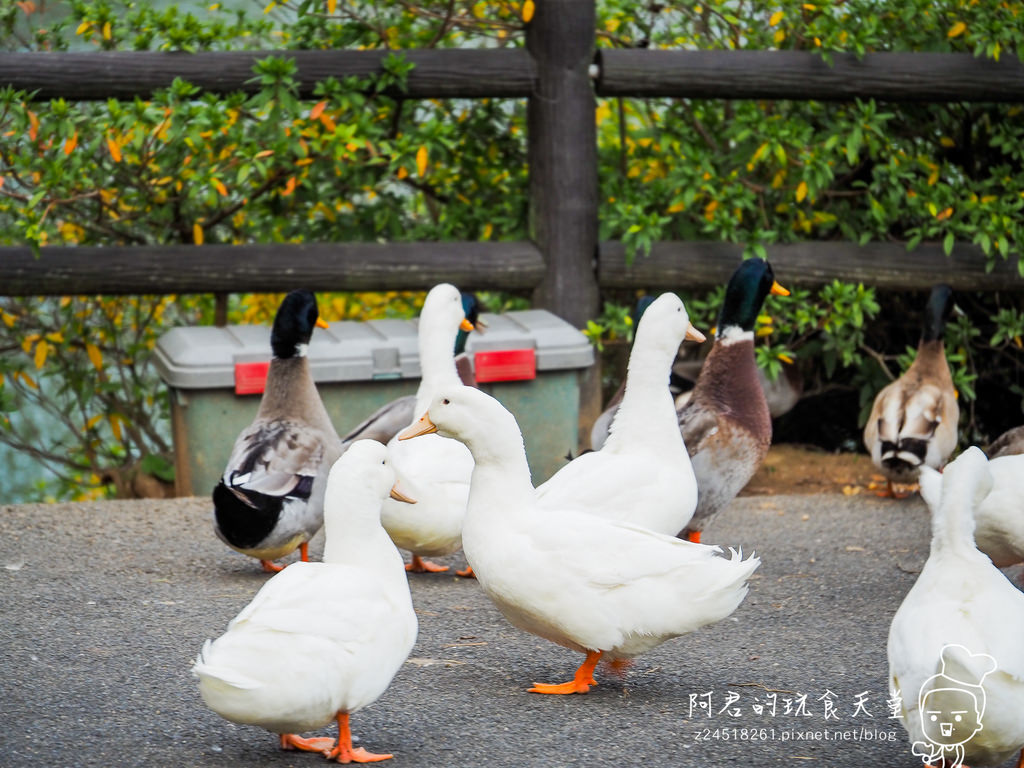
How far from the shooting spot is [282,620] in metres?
2.77

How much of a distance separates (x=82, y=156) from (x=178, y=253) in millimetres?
622

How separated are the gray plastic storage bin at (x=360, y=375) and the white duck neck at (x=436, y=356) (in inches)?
38.4

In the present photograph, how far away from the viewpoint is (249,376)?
576 centimetres

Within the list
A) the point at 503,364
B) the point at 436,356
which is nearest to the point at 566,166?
the point at 503,364

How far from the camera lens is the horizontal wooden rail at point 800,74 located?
20.7ft

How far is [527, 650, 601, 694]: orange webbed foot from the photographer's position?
3457 mm

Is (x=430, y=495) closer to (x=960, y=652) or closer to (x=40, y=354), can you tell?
(x=960, y=652)

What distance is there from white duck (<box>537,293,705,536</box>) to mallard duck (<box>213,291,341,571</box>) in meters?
0.95

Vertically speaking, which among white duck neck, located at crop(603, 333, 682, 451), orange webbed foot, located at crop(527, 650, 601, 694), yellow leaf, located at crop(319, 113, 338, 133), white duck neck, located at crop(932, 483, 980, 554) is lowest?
orange webbed foot, located at crop(527, 650, 601, 694)

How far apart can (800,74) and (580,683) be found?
3.87 meters

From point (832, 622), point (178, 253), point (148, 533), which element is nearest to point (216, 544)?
point (148, 533)

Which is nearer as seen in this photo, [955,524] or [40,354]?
[955,524]

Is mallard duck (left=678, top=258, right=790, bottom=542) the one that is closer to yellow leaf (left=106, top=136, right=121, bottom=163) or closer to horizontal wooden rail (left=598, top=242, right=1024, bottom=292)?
horizontal wooden rail (left=598, top=242, right=1024, bottom=292)

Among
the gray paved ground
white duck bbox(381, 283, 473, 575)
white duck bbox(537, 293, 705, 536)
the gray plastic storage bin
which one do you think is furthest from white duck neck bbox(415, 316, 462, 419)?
the gray plastic storage bin
